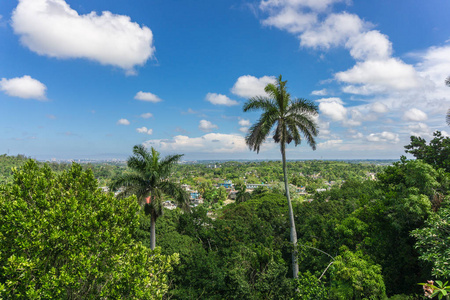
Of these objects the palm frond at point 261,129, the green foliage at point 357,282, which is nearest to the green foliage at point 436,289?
the green foliage at point 357,282

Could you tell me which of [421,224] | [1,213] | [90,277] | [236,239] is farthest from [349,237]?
[1,213]

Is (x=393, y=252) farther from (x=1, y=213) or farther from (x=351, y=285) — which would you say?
(x=1, y=213)

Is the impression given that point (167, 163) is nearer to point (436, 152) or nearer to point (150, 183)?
point (150, 183)

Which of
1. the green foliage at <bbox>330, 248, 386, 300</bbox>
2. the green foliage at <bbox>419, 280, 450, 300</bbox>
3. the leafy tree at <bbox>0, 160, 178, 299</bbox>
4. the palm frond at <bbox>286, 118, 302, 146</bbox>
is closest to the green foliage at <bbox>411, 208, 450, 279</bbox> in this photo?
Answer: the green foliage at <bbox>330, 248, 386, 300</bbox>

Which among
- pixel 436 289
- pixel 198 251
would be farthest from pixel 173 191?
pixel 436 289

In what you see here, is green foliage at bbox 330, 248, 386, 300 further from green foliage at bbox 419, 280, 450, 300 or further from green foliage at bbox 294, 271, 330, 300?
green foliage at bbox 419, 280, 450, 300

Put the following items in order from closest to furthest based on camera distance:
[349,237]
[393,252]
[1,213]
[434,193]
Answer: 1. [1,213]
2. [434,193]
3. [393,252]
4. [349,237]
